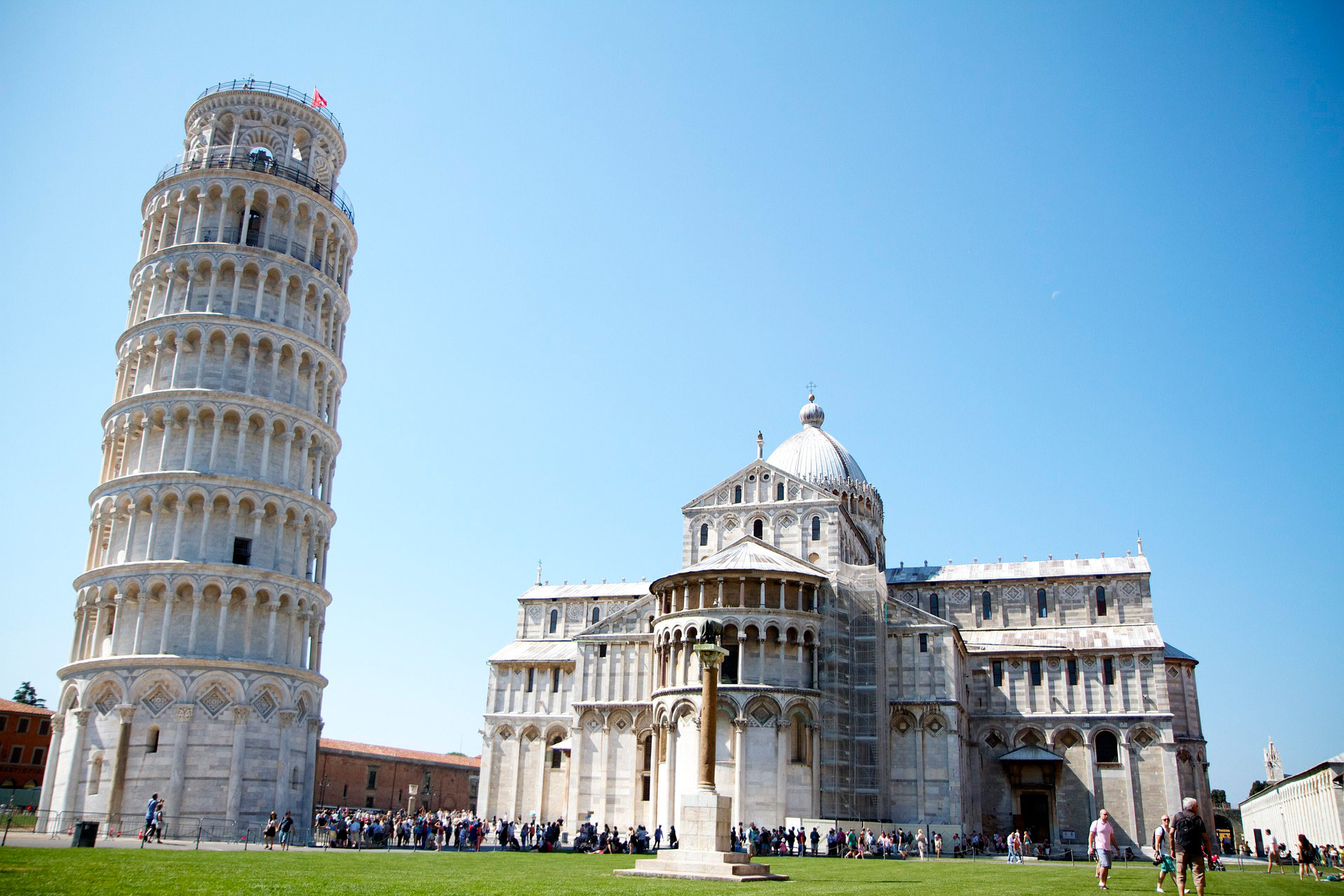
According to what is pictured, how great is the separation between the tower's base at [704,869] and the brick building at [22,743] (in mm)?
58307

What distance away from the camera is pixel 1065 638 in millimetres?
57625

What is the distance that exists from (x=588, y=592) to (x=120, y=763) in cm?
3627

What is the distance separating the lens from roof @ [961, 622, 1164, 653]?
5553cm

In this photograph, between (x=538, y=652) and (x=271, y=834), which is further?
(x=538, y=652)

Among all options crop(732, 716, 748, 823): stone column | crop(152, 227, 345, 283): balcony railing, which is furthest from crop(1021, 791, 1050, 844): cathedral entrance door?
crop(152, 227, 345, 283): balcony railing

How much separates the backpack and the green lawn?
2.18m

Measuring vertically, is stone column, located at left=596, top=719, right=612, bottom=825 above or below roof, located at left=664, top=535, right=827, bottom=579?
below

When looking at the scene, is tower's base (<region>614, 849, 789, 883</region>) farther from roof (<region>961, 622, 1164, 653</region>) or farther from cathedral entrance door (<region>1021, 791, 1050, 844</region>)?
roof (<region>961, 622, 1164, 653</region>)

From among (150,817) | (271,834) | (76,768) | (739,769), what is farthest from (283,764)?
(739,769)

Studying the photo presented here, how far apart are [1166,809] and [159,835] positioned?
148 ft

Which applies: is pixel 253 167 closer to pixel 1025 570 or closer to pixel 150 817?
pixel 150 817

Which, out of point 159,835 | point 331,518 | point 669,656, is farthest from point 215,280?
point 669,656

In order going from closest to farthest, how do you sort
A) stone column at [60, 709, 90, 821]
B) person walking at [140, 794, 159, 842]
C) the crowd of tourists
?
person walking at [140, 794, 159, 842], stone column at [60, 709, 90, 821], the crowd of tourists

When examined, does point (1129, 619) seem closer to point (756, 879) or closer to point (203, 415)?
point (756, 879)
